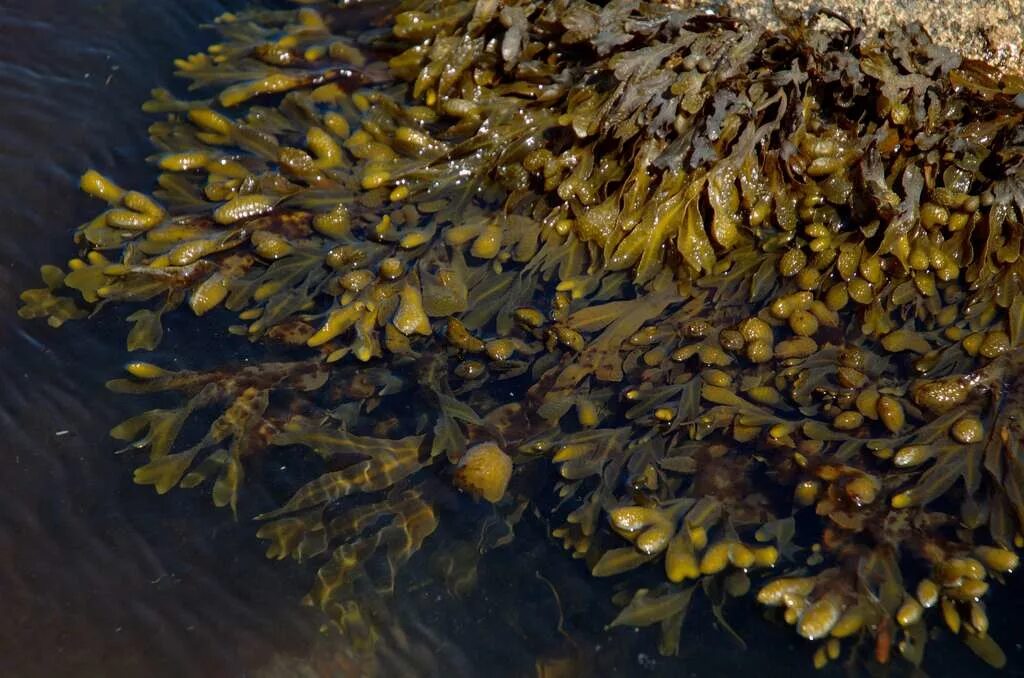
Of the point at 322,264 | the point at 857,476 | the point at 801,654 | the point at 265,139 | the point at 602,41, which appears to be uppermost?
the point at 602,41

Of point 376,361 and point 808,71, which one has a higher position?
point 808,71

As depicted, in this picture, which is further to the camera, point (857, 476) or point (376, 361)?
point (376, 361)

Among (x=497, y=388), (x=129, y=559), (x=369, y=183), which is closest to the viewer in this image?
(x=129, y=559)

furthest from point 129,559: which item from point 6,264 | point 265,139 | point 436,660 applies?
point 265,139

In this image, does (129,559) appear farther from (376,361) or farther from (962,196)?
(962,196)

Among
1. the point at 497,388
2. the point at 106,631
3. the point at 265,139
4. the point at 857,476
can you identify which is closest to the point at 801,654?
the point at 857,476

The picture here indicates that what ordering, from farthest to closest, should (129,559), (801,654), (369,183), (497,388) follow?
1. (369,183)
2. (497,388)
3. (129,559)
4. (801,654)
